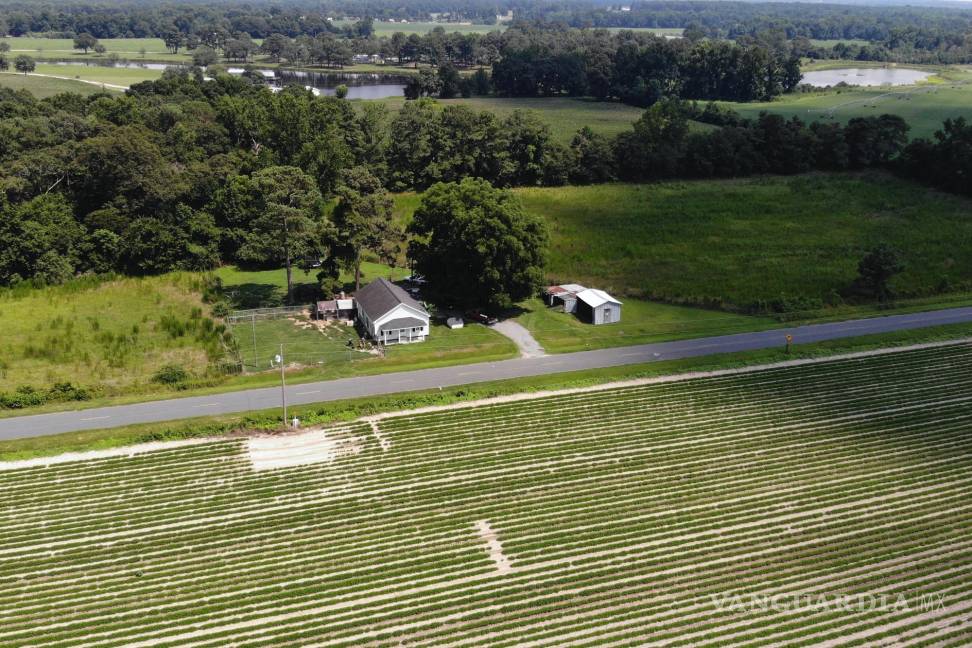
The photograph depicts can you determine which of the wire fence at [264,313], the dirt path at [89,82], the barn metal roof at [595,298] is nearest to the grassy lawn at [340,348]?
the wire fence at [264,313]

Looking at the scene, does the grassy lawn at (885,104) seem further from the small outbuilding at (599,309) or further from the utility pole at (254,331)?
the utility pole at (254,331)

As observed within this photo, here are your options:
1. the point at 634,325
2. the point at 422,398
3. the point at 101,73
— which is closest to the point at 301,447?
the point at 422,398

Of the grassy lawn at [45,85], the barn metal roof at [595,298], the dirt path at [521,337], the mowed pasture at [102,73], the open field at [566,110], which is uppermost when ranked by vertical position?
the mowed pasture at [102,73]

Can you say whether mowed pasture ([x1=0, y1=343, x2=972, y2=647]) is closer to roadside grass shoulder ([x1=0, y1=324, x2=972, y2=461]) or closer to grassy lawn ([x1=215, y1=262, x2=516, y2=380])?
roadside grass shoulder ([x1=0, y1=324, x2=972, y2=461])

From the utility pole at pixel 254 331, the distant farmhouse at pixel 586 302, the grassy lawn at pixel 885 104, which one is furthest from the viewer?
the grassy lawn at pixel 885 104

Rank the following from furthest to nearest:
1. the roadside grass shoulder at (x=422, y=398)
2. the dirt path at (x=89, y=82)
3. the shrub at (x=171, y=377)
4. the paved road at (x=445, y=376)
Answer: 1. the dirt path at (x=89, y=82)
2. the shrub at (x=171, y=377)
3. the paved road at (x=445, y=376)
4. the roadside grass shoulder at (x=422, y=398)

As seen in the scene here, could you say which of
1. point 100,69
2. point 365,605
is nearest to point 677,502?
point 365,605
